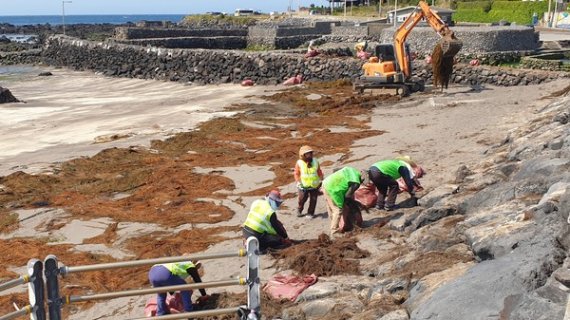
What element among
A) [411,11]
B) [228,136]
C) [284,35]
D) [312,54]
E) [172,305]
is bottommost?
[228,136]

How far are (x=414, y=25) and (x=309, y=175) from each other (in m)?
14.3

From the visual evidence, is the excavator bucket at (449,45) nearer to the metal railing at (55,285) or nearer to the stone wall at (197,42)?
the metal railing at (55,285)

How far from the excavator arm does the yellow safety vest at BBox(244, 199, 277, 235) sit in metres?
13.9

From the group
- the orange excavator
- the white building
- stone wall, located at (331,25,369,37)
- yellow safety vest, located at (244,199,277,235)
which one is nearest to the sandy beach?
yellow safety vest, located at (244,199,277,235)

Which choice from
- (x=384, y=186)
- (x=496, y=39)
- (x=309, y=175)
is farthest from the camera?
(x=496, y=39)

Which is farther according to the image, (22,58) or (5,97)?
(22,58)

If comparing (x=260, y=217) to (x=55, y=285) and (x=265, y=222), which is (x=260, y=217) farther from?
(x=55, y=285)

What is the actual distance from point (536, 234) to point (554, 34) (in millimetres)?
40795

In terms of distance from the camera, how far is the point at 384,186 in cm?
1062

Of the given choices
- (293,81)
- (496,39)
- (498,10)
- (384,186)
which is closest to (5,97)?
(293,81)

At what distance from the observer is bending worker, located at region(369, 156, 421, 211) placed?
34.3 feet

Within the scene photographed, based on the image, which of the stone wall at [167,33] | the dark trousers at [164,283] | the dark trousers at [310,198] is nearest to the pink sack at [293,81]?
the dark trousers at [310,198]

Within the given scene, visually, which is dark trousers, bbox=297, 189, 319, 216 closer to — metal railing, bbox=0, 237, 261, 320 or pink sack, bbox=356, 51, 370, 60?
metal railing, bbox=0, 237, 261, 320

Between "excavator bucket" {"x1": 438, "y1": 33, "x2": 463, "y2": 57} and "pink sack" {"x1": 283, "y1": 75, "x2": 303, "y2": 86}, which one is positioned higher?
"excavator bucket" {"x1": 438, "y1": 33, "x2": 463, "y2": 57}
